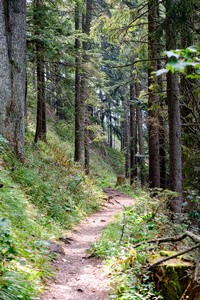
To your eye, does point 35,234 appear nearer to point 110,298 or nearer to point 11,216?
point 11,216

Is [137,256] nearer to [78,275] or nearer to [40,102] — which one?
[78,275]

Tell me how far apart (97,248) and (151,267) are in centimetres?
Answer: 222

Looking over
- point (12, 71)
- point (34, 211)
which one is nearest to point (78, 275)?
point (34, 211)

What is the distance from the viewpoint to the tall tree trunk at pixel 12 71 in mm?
7781

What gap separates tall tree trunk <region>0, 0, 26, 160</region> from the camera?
7.78 m

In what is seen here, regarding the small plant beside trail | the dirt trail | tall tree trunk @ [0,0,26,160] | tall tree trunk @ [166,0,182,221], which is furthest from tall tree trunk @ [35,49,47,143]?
the small plant beside trail

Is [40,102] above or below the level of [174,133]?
above

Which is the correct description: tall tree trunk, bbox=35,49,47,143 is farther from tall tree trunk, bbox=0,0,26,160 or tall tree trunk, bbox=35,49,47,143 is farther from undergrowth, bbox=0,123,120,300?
tall tree trunk, bbox=0,0,26,160

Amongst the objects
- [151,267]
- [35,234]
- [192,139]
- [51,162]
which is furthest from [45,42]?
[151,267]

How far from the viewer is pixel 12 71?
807cm

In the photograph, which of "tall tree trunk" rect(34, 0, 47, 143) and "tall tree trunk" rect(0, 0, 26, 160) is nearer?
"tall tree trunk" rect(0, 0, 26, 160)

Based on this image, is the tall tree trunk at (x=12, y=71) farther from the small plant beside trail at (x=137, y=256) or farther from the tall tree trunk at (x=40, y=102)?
the small plant beside trail at (x=137, y=256)

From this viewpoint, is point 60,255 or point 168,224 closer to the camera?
point 60,255

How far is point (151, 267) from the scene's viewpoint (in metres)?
3.61
